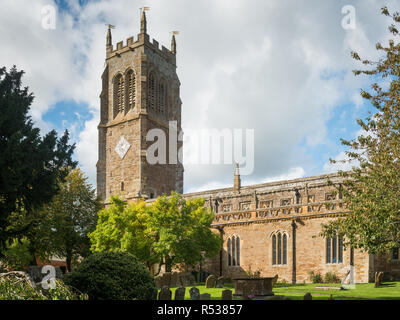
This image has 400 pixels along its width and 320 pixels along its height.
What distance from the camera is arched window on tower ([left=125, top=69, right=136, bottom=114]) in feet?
169

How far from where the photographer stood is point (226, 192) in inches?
1684

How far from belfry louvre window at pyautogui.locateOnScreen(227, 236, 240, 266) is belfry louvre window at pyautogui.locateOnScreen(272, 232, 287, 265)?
10.8ft

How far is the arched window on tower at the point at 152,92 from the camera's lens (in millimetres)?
51812

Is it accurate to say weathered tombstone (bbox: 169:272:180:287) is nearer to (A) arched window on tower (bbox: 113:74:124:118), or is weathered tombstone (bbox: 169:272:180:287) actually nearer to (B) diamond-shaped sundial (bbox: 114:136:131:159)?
(B) diamond-shaped sundial (bbox: 114:136:131:159)

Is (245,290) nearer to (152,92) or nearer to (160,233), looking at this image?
(160,233)

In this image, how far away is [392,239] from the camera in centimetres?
1538

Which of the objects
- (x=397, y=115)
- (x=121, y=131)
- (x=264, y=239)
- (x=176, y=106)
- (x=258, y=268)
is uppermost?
(x=176, y=106)

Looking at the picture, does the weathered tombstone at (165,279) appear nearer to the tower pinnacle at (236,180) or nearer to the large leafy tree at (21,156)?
the large leafy tree at (21,156)

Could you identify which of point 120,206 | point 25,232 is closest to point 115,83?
point 120,206

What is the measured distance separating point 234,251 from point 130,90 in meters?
24.4

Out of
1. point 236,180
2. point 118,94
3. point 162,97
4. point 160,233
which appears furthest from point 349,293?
point 118,94
